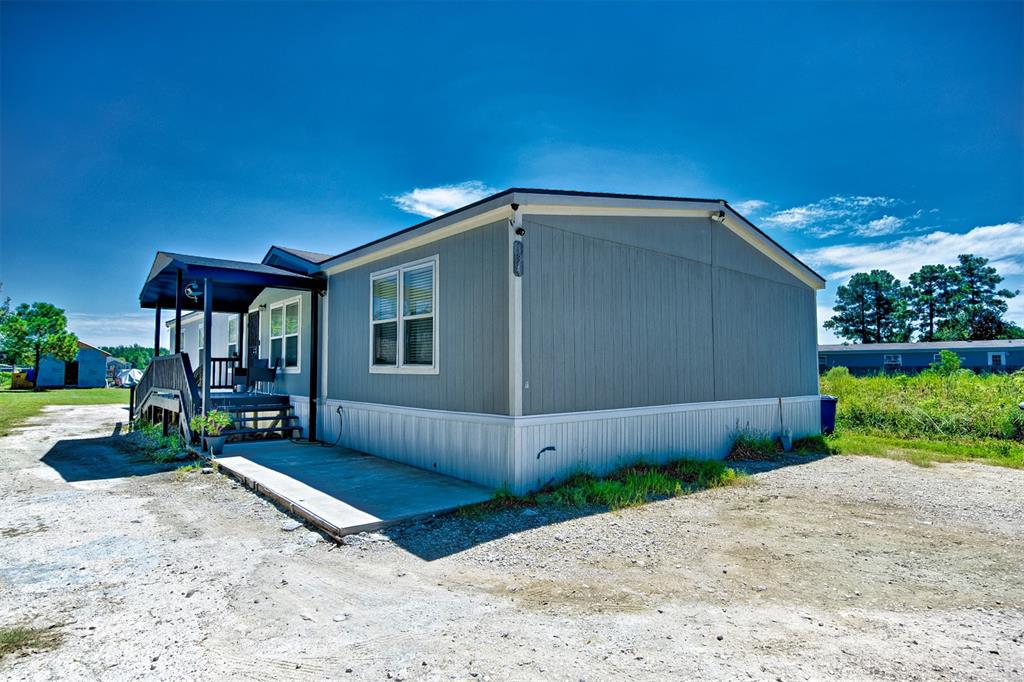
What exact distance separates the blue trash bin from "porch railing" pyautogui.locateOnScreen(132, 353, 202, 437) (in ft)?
38.5

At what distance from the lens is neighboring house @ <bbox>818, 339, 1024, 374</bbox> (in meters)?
28.6

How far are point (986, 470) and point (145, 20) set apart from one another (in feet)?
48.0

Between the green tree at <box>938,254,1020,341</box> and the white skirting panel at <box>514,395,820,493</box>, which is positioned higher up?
the green tree at <box>938,254,1020,341</box>

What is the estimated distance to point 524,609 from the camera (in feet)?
10.3

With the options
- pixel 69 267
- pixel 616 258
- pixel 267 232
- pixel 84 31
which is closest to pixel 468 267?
pixel 616 258

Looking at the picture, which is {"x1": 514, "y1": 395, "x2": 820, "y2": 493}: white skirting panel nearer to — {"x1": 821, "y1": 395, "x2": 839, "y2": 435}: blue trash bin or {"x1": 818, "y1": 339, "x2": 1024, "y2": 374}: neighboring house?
{"x1": 821, "y1": 395, "x2": 839, "y2": 435}: blue trash bin

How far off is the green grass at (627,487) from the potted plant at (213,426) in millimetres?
5420

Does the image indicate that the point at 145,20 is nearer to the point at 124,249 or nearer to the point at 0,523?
the point at 0,523

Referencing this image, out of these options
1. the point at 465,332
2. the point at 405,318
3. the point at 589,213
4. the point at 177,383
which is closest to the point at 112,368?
the point at 177,383

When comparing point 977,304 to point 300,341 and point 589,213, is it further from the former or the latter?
point 300,341

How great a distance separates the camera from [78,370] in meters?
35.6

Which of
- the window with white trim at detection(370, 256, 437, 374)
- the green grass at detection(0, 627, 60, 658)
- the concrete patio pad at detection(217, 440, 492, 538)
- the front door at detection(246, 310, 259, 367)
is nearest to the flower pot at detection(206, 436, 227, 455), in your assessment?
the concrete patio pad at detection(217, 440, 492, 538)

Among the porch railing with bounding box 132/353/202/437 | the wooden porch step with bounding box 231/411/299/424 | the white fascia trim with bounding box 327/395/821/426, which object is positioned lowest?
the wooden porch step with bounding box 231/411/299/424

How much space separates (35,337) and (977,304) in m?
74.7
